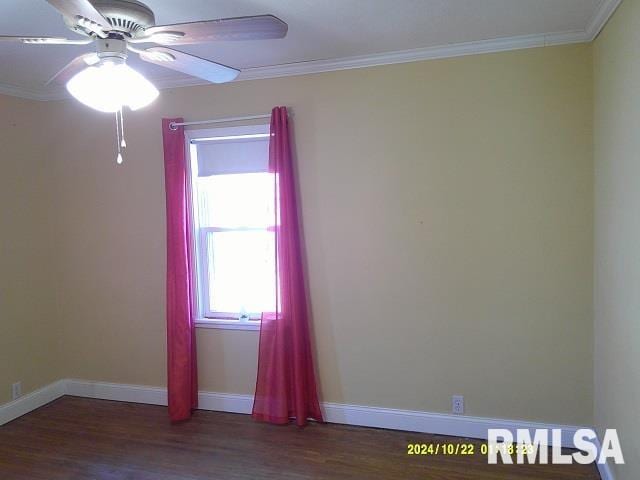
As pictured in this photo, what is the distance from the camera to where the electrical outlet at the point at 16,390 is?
137 inches

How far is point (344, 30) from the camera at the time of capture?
252 cm

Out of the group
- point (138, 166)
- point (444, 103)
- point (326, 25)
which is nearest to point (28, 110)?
point (138, 166)

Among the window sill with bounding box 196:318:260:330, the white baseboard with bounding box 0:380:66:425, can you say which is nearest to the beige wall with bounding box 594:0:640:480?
the window sill with bounding box 196:318:260:330

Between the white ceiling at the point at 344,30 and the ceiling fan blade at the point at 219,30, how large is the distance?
45 centimetres

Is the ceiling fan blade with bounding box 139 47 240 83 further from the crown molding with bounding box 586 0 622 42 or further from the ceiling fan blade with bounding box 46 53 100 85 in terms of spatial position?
the crown molding with bounding box 586 0 622 42

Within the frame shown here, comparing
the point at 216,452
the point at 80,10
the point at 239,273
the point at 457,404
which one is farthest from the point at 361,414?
the point at 80,10

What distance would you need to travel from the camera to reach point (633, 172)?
6.54 feet

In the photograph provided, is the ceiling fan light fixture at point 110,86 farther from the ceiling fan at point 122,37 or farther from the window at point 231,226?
the window at point 231,226

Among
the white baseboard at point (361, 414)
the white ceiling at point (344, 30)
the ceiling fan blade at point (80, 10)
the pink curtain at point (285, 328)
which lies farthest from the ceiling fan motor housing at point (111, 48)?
the white baseboard at point (361, 414)

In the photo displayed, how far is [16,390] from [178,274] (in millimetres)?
1585

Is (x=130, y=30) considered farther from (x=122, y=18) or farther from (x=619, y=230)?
(x=619, y=230)

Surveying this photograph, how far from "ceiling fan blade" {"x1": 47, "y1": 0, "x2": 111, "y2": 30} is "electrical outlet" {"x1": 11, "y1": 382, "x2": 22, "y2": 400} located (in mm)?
3077

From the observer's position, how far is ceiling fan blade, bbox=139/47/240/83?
6.32ft

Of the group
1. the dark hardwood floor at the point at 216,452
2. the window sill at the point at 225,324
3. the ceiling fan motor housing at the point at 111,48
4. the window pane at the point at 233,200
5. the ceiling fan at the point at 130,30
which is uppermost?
the ceiling fan at the point at 130,30
